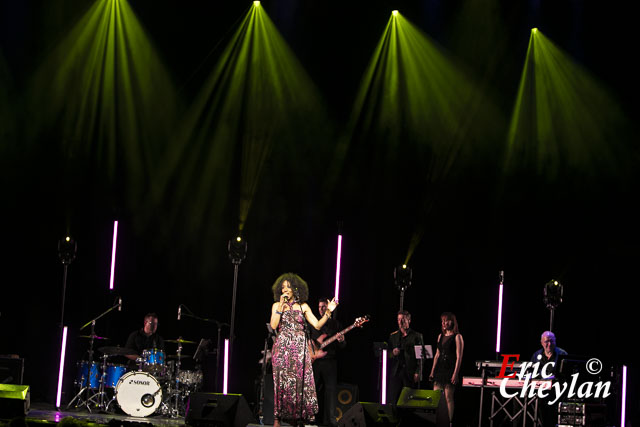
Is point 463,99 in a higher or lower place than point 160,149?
higher

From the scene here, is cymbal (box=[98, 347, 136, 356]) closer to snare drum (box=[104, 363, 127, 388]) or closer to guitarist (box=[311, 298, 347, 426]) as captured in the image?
snare drum (box=[104, 363, 127, 388])

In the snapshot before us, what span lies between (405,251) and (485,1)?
12.6 feet

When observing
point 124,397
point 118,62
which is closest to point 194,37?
point 118,62

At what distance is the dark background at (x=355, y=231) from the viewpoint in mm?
11945

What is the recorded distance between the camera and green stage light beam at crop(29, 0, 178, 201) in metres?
12.1

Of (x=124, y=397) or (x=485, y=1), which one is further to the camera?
(x=485, y=1)

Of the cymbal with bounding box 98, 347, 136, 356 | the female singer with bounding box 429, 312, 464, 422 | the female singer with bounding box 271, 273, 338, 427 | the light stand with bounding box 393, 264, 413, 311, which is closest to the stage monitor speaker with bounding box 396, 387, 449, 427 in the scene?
the female singer with bounding box 271, 273, 338, 427

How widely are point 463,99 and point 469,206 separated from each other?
5.15 feet

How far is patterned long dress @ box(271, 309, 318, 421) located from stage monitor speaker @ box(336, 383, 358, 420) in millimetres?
2270

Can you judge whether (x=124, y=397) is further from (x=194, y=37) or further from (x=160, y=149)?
(x=194, y=37)

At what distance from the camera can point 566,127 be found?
1230 centimetres

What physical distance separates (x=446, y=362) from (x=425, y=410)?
2.32m

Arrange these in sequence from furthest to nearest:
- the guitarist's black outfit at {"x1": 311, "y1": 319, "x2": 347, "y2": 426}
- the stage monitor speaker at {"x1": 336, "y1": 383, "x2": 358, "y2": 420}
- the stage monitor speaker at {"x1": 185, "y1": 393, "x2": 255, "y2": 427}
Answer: the stage monitor speaker at {"x1": 336, "y1": 383, "x2": 358, "y2": 420} < the guitarist's black outfit at {"x1": 311, "y1": 319, "x2": 347, "y2": 426} < the stage monitor speaker at {"x1": 185, "y1": 393, "x2": 255, "y2": 427}

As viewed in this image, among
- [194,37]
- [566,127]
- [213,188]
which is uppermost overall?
[194,37]
